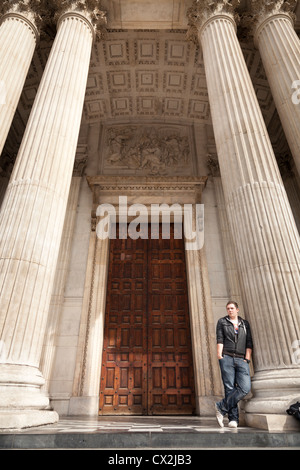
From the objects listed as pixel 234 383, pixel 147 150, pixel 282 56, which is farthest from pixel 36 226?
pixel 147 150

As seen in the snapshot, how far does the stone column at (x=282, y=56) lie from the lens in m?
6.71

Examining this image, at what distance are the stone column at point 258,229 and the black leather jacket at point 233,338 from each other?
0.75ft

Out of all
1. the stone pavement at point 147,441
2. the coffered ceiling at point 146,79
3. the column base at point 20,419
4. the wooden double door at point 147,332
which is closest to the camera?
the stone pavement at point 147,441

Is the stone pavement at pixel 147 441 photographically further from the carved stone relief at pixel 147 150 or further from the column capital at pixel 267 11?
the carved stone relief at pixel 147 150

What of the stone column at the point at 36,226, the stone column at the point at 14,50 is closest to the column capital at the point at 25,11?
the stone column at the point at 14,50

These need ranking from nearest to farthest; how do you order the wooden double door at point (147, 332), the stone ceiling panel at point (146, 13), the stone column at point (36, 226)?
the stone column at point (36, 226) → the wooden double door at point (147, 332) → the stone ceiling panel at point (146, 13)

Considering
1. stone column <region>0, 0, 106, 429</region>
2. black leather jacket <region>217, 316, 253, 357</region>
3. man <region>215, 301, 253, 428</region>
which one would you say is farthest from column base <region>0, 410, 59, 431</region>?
black leather jacket <region>217, 316, 253, 357</region>

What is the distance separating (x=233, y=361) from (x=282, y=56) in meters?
7.02

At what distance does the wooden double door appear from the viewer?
27.9ft

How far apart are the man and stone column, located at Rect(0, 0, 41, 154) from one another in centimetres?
578

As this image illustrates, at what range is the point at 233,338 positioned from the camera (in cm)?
429

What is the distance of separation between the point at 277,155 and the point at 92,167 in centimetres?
726
